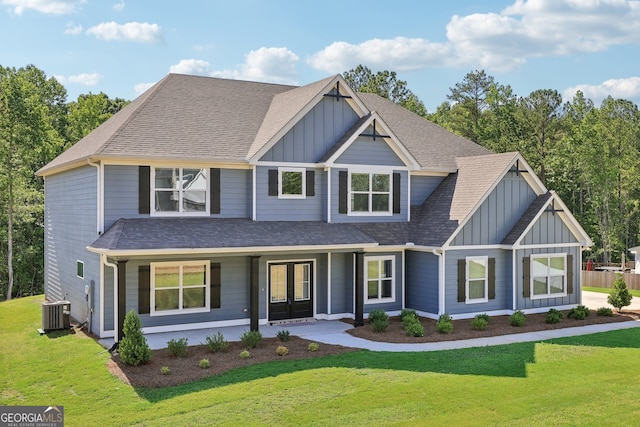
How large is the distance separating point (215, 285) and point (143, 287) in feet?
7.37

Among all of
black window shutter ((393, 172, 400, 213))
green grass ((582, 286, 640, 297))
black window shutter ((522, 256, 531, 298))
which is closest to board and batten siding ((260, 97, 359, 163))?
black window shutter ((393, 172, 400, 213))

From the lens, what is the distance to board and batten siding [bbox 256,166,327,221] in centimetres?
1989

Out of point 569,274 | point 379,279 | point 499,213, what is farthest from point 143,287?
point 569,274

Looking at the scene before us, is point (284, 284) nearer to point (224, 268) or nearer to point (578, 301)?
point (224, 268)

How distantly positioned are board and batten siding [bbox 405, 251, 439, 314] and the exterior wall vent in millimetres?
11877

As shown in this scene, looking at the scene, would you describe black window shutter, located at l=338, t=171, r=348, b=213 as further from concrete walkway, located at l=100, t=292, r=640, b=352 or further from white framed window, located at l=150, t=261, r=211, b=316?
white framed window, located at l=150, t=261, r=211, b=316

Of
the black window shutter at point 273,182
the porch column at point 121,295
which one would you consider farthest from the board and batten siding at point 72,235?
the black window shutter at point 273,182

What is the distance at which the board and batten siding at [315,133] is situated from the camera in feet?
66.5

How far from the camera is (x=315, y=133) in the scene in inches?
826

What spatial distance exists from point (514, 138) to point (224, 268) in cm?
3590

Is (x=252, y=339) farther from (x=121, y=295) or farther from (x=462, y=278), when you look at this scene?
(x=462, y=278)

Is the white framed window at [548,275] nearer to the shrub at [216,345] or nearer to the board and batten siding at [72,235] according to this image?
the shrub at [216,345]

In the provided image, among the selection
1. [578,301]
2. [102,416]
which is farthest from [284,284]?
[578,301]

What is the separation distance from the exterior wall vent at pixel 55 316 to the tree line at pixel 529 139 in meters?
19.0
